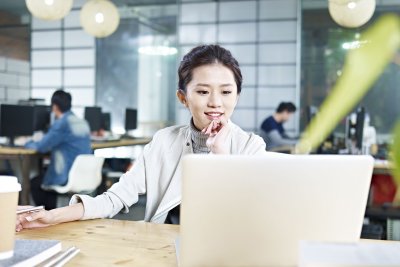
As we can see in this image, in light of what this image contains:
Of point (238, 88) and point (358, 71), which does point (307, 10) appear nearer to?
point (238, 88)

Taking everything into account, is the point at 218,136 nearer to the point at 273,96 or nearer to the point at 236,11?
the point at 273,96

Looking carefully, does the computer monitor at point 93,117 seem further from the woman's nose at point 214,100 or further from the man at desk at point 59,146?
the woman's nose at point 214,100

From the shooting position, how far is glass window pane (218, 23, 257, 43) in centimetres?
722

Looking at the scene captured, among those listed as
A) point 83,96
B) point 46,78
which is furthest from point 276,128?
point 46,78

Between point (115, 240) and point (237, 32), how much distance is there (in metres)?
6.40

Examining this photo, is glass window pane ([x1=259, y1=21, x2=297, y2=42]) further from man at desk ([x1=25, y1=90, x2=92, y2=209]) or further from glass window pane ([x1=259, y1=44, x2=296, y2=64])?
man at desk ([x1=25, y1=90, x2=92, y2=209])

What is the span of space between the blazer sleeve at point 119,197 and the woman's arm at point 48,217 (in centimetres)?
3

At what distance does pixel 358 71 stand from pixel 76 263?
2.57 feet

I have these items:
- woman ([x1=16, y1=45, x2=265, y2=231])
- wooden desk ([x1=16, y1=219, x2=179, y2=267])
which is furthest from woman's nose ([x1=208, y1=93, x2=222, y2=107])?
wooden desk ([x1=16, y1=219, x2=179, y2=267])

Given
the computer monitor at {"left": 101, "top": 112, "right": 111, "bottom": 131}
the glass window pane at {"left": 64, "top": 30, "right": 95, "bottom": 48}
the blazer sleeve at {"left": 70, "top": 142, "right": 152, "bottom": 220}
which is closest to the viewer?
the blazer sleeve at {"left": 70, "top": 142, "right": 152, "bottom": 220}

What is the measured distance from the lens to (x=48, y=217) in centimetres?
132

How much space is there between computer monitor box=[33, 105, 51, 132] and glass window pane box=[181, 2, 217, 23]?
312cm

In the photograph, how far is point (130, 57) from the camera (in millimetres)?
7691

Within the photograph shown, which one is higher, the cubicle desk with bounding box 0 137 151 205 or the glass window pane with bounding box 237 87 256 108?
the glass window pane with bounding box 237 87 256 108
